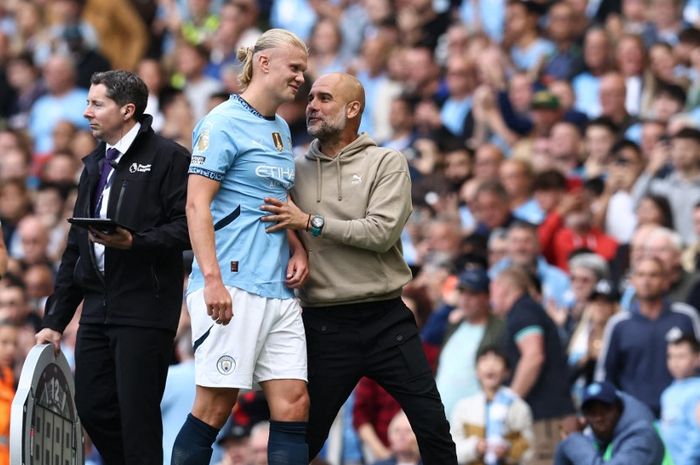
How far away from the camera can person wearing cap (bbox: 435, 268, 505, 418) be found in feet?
40.2

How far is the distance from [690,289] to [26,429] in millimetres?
6196

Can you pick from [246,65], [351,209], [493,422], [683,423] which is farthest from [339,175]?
[683,423]

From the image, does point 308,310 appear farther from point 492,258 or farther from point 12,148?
point 12,148

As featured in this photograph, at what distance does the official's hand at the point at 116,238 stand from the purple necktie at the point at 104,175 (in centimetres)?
34

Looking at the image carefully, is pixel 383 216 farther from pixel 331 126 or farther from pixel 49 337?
pixel 49 337

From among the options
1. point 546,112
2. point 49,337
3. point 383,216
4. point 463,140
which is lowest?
point 49,337

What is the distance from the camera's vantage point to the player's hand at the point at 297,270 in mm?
8078

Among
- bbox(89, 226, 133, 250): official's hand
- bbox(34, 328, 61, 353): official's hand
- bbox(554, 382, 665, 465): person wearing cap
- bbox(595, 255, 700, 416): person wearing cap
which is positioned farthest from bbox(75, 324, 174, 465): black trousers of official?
bbox(595, 255, 700, 416): person wearing cap

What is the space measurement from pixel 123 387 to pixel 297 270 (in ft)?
3.26

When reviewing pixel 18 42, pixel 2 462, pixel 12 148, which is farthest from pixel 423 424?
pixel 18 42

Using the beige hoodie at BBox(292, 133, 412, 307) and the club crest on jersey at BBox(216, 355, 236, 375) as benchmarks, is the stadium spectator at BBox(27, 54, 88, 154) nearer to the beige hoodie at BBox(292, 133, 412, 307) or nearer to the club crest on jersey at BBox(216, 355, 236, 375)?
the beige hoodie at BBox(292, 133, 412, 307)

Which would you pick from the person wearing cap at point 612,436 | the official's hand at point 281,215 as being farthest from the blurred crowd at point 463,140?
the official's hand at point 281,215

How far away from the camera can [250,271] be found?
794cm

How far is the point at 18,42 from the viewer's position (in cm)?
2217
